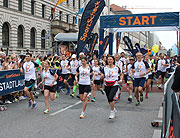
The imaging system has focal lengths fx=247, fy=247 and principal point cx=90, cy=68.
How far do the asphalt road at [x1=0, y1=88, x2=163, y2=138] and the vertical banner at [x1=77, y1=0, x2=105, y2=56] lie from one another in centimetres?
273

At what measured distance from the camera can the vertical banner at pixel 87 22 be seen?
10.5 m

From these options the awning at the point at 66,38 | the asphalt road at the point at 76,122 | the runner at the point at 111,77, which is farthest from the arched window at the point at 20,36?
the runner at the point at 111,77

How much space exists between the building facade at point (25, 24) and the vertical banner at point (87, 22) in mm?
13029

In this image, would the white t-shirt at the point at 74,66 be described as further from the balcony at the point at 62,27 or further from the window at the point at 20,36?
the balcony at the point at 62,27

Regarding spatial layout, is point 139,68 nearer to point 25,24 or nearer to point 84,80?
point 84,80

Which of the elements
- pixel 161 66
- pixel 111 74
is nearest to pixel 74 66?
pixel 161 66

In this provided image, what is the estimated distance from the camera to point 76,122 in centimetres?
672

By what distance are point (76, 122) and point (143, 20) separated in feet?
32.9

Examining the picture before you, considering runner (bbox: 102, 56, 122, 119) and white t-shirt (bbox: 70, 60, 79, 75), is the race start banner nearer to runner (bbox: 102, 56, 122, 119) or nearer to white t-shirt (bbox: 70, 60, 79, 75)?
white t-shirt (bbox: 70, 60, 79, 75)

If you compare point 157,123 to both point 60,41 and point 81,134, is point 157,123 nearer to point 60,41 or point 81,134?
point 81,134

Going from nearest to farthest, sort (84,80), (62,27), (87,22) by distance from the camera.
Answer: (84,80)
(87,22)
(62,27)

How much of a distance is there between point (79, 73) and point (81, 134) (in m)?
2.59

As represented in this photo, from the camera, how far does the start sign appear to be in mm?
14495

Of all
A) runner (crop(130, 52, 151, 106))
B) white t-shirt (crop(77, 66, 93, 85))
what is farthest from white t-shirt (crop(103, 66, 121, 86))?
runner (crop(130, 52, 151, 106))
